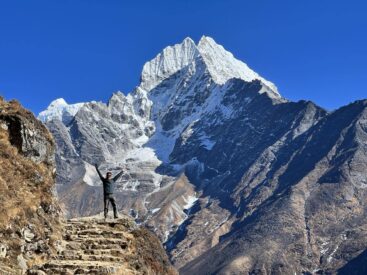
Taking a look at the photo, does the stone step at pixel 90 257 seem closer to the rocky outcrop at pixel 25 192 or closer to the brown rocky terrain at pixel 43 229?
the brown rocky terrain at pixel 43 229

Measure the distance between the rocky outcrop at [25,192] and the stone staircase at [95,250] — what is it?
1242mm

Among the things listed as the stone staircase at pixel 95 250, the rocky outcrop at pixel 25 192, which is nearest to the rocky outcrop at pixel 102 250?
the stone staircase at pixel 95 250

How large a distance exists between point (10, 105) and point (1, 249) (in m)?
17.5

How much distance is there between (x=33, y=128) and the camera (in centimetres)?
4634

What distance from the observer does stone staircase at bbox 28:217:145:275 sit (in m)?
30.0

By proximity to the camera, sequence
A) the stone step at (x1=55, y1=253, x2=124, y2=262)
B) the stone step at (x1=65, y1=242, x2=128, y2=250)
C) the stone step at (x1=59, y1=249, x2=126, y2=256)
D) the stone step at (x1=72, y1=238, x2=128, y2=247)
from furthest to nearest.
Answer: the stone step at (x1=72, y1=238, x2=128, y2=247) → the stone step at (x1=65, y1=242, x2=128, y2=250) → the stone step at (x1=59, y1=249, x2=126, y2=256) → the stone step at (x1=55, y1=253, x2=124, y2=262)

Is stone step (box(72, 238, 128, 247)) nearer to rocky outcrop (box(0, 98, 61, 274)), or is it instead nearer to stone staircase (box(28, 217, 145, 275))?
stone staircase (box(28, 217, 145, 275))

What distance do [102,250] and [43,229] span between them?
19.4ft

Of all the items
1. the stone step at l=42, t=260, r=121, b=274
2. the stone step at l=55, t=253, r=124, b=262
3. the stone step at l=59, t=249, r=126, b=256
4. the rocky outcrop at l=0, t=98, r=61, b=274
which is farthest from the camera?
the rocky outcrop at l=0, t=98, r=61, b=274

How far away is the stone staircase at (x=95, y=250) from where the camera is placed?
98.4 feet

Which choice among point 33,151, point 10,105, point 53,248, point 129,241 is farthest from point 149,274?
point 10,105

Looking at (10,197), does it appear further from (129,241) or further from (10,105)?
(10,105)

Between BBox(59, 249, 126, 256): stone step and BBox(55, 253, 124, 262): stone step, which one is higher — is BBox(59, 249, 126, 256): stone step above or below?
above

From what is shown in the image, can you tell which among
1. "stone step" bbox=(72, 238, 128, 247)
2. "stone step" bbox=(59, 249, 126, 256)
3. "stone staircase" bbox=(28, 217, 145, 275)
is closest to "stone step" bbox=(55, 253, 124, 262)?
"stone staircase" bbox=(28, 217, 145, 275)
